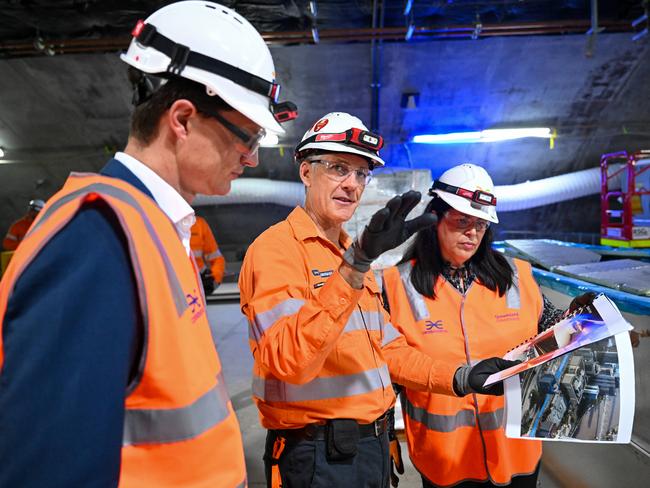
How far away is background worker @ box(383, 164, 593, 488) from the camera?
188 cm

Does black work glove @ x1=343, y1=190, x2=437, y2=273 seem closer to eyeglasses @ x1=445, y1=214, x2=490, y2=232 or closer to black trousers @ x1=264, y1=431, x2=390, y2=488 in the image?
black trousers @ x1=264, y1=431, x2=390, y2=488

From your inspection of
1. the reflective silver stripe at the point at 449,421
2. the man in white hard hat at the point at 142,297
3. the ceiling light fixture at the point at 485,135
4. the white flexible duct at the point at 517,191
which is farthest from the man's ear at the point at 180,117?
the white flexible duct at the point at 517,191

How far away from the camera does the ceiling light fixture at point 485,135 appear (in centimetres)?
704

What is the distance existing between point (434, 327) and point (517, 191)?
Result: 6875 mm

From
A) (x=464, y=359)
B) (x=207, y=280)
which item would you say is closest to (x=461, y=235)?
(x=464, y=359)

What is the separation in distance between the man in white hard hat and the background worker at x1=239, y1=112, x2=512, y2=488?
36 cm

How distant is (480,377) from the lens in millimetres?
1653

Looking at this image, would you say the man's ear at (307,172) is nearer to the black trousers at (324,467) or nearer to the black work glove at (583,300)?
the black trousers at (324,467)

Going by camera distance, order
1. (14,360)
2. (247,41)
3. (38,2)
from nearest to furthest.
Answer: (14,360)
(247,41)
(38,2)

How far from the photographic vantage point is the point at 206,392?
82 centimetres

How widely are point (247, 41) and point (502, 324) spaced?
1620mm

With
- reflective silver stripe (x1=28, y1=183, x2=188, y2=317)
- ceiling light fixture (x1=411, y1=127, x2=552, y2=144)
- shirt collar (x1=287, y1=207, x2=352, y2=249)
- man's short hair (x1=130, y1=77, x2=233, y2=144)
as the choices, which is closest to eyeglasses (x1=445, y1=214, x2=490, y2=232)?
shirt collar (x1=287, y1=207, x2=352, y2=249)

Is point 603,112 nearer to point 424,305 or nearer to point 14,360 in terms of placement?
point 424,305

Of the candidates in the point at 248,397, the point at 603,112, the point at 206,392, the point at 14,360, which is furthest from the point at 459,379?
the point at 603,112
